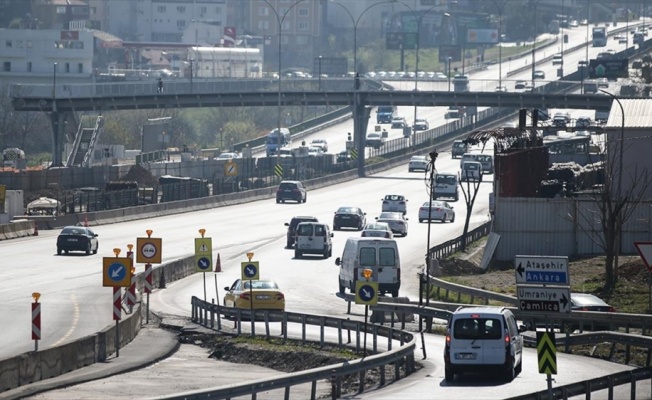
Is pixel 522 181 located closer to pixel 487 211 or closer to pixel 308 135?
pixel 487 211

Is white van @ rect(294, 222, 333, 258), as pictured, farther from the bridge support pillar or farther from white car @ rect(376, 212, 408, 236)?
the bridge support pillar

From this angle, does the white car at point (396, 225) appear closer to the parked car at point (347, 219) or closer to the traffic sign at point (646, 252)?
the parked car at point (347, 219)

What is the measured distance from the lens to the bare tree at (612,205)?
50094 millimetres

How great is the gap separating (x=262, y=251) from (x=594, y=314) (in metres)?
30.3

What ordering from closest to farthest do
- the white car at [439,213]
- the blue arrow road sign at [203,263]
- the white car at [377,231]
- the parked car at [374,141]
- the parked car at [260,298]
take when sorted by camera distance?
the parked car at [260,298] < the blue arrow road sign at [203,263] < the white car at [377,231] < the white car at [439,213] < the parked car at [374,141]

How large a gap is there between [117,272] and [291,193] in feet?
190

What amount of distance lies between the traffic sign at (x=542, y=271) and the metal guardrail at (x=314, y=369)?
3.06 m

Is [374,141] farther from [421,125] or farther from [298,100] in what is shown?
[421,125]

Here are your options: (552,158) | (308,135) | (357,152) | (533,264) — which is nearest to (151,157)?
(357,152)

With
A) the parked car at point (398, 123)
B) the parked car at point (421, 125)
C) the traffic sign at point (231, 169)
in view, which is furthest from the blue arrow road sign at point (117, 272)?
the parked car at point (398, 123)

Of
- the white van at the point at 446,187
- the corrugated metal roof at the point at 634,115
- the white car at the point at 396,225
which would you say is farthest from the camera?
the white van at the point at 446,187

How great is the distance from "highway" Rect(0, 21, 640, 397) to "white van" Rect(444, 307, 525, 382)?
97 centimetres

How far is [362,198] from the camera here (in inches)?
3782

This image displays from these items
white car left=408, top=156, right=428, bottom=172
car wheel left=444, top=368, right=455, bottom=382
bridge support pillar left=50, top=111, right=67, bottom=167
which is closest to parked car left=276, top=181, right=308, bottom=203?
white car left=408, top=156, right=428, bottom=172
